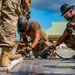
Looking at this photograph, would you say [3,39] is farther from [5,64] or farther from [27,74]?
[27,74]

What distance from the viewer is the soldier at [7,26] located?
4.28m

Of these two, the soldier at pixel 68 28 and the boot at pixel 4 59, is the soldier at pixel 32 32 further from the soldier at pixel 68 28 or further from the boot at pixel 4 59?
the boot at pixel 4 59

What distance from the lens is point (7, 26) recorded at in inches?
170

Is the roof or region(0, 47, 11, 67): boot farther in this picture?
the roof

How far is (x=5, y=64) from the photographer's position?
4.31 m

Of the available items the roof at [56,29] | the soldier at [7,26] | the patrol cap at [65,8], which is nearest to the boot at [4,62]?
the soldier at [7,26]

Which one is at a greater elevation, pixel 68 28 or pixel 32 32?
pixel 32 32

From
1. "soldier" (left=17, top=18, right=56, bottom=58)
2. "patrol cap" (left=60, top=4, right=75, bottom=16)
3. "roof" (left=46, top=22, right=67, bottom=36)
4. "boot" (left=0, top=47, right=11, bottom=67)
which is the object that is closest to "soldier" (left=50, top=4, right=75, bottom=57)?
"patrol cap" (left=60, top=4, right=75, bottom=16)

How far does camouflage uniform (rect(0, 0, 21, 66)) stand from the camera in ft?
14.0

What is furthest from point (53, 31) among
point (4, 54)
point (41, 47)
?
point (4, 54)

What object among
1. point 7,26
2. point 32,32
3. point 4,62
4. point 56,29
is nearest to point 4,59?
point 4,62

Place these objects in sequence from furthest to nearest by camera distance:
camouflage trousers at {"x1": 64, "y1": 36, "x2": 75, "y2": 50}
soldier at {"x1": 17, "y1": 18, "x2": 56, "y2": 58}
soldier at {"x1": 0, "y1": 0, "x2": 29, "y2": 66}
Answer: soldier at {"x1": 17, "y1": 18, "x2": 56, "y2": 58} → camouflage trousers at {"x1": 64, "y1": 36, "x2": 75, "y2": 50} → soldier at {"x1": 0, "y1": 0, "x2": 29, "y2": 66}

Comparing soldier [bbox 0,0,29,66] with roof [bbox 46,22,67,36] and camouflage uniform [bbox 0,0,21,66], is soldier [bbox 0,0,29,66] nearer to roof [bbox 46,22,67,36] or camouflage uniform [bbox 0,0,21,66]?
camouflage uniform [bbox 0,0,21,66]

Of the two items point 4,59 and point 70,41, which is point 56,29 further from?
point 4,59
